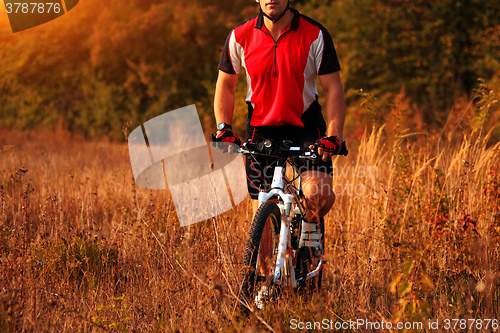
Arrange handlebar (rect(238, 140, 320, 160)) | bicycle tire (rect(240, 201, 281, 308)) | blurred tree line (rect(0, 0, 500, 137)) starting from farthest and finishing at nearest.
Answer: blurred tree line (rect(0, 0, 500, 137)) < handlebar (rect(238, 140, 320, 160)) < bicycle tire (rect(240, 201, 281, 308))

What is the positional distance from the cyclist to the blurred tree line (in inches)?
418

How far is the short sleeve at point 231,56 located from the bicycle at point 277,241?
0.78 metres

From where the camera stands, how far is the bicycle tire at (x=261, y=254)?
2959 mm

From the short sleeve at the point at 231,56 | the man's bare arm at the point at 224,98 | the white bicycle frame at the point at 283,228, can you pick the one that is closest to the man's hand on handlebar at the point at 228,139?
the white bicycle frame at the point at 283,228

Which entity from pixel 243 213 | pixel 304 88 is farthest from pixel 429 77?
pixel 304 88

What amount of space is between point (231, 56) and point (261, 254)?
1437mm

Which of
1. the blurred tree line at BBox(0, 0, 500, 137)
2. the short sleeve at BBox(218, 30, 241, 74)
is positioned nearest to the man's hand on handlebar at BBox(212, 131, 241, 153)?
the short sleeve at BBox(218, 30, 241, 74)

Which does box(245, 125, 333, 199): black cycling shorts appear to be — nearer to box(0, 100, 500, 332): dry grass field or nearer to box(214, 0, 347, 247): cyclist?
box(214, 0, 347, 247): cyclist

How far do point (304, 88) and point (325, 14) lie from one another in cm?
1287

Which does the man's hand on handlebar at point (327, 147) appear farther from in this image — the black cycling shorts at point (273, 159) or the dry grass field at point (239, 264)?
the dry grass field at point (239, 264)

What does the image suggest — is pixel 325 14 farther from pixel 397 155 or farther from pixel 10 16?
pixel 397 155

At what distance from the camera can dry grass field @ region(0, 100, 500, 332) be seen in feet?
9.85

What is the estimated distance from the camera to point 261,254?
3107 millimetres

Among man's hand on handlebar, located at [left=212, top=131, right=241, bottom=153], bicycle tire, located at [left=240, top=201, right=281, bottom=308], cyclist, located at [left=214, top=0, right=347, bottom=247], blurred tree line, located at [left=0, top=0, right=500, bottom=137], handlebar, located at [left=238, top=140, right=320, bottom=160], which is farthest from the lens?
blurred tree line, located at [left=0, top=0, right=500, bottom=137]
